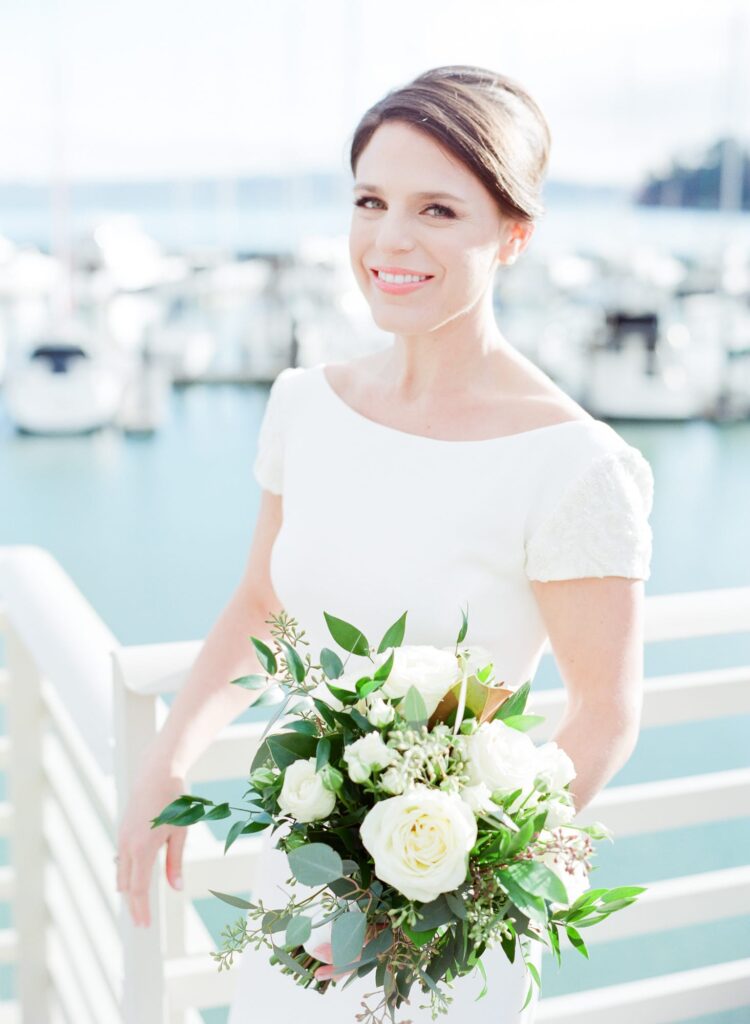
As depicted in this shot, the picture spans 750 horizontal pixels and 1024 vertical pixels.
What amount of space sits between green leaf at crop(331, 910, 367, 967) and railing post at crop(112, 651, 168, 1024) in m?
0.57

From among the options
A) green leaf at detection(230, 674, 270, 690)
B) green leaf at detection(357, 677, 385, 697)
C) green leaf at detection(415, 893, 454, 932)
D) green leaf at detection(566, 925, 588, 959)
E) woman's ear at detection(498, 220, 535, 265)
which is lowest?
green leaf at detection(566, 925, 588, 959)

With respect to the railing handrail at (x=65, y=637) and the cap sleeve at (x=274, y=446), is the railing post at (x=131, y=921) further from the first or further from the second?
the cap sleeve at (x=274, y=446)

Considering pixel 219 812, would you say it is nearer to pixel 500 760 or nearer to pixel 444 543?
pixel 500 760

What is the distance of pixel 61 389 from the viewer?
42.9ft

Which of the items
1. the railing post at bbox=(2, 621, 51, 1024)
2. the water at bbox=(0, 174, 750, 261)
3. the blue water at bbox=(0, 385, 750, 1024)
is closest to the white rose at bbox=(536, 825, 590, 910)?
the railing post at bbox=(2, 621, 51, 1024)

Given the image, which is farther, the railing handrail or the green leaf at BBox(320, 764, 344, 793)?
the railing handrail

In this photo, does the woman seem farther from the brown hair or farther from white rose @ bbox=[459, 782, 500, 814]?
white rose @ bbox=[459, 782, 500, 814]

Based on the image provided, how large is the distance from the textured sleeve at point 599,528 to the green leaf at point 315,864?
47 cm

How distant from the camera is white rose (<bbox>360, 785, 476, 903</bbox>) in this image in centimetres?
99

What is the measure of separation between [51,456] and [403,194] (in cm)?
1159

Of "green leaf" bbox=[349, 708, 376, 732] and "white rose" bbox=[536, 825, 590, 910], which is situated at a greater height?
"green leaf" bbox=[349, 708, 376, 732]

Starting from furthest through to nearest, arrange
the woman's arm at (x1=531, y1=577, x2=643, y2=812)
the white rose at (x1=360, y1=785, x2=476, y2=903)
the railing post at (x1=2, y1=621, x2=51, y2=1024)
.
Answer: the railing post at (x1=2, y1=621, x2=51, y2=1024), the woman's arm at (x1=531, y1=577, x2=643, y2=812), the white rose at (x1=360, y1=785, x2=476, y2=903)

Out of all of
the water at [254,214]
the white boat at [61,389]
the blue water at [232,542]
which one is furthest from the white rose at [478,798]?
the water at [254,214]

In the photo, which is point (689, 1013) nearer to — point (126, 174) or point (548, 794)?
point (548, 794)
